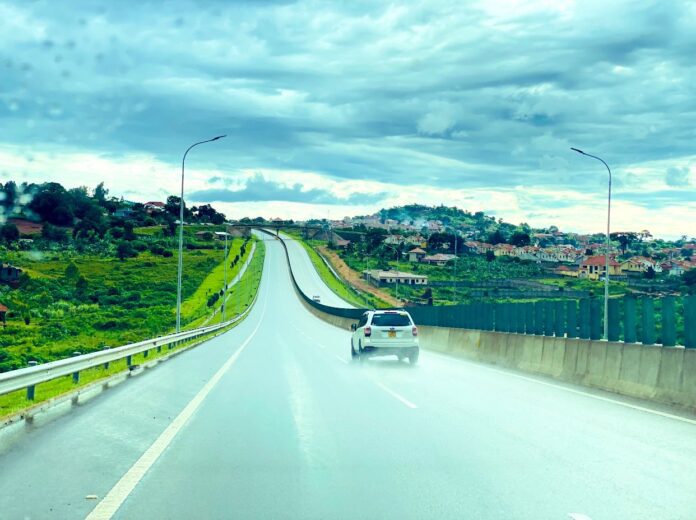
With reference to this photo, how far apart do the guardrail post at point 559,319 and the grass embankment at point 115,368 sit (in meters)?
11.3

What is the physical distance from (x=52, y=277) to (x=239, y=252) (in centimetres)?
7641

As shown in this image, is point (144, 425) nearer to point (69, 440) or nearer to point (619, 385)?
point (69, 440)

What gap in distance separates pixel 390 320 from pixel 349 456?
57.8 ft

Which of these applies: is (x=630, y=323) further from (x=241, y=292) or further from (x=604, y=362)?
(x=241, y=292)

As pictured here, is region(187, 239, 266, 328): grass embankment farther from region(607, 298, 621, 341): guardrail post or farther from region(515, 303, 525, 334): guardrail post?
region(607, 298, 621, 341): guardrail post

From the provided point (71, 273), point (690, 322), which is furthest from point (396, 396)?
→ point (71, 273)

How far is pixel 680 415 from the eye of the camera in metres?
13.6

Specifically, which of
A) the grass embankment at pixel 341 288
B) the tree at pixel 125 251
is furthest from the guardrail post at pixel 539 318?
the tree at pixel 125 251

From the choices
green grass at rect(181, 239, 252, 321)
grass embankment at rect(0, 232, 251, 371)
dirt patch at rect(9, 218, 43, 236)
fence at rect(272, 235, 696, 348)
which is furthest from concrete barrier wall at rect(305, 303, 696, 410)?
dirt patch at rect(9, 218, 43, 236)

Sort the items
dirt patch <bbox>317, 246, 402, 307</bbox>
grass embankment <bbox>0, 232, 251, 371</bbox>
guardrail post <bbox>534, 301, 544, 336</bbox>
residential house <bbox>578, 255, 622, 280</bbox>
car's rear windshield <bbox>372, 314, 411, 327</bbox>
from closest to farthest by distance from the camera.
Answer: guardrail post <bbox>534, 301, 544, 336</bbox> < car's rear windshield <bbox>372, 314, 411, 327</bbox> < grass embankment <bbox>0, 232, 251, 371</bbox> < dirt patch <bbox>317, 246, 402, 307</bbox> < residential house <bbox>578, 255, 622, 280</bbox>

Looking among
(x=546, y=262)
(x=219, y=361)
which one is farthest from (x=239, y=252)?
(x=219, y=361)

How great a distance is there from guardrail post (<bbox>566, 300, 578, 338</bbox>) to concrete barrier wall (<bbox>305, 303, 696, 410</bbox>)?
0.67 metres

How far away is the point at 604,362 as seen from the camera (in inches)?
715

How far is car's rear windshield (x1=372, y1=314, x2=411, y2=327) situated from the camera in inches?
1066
